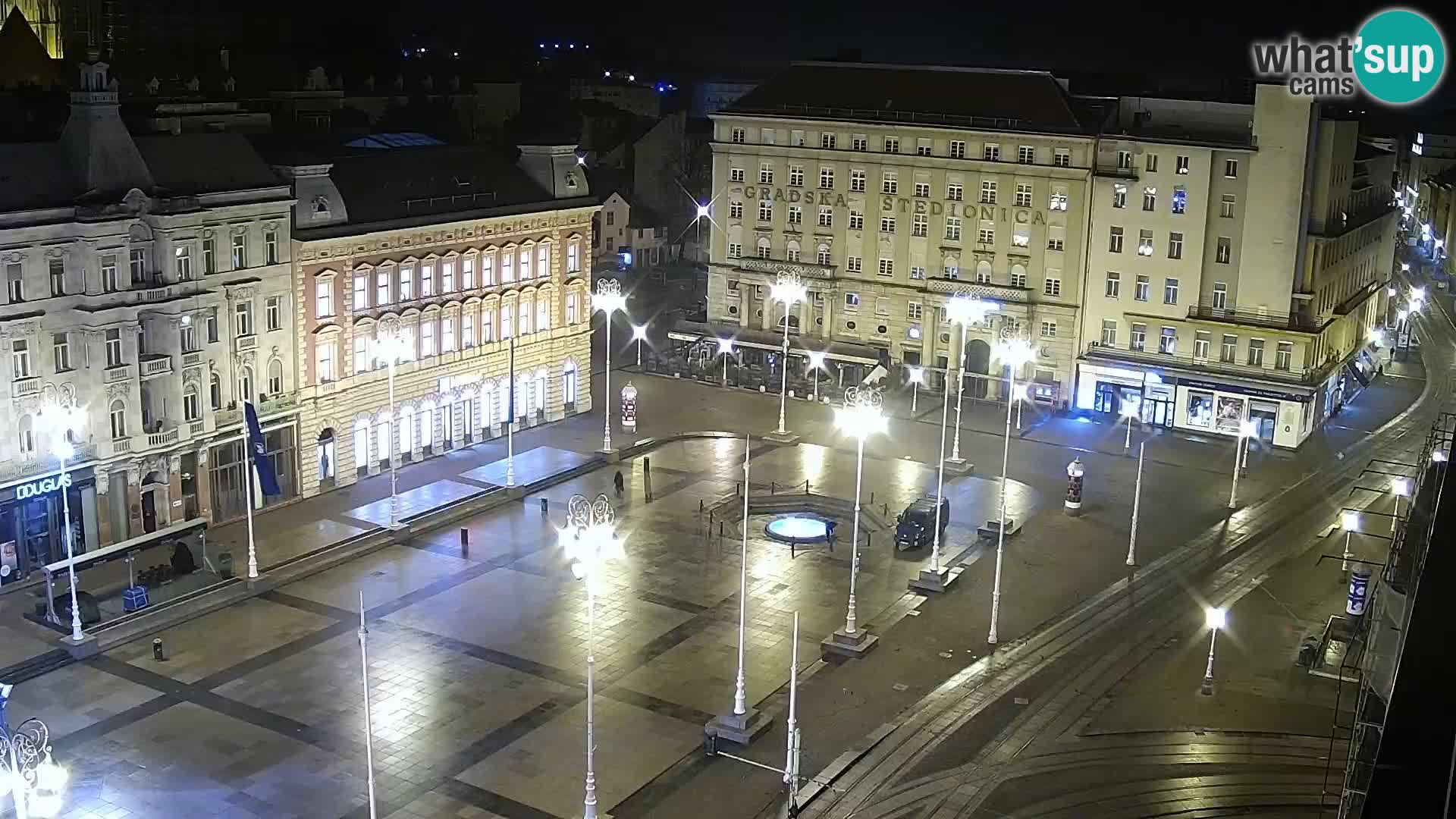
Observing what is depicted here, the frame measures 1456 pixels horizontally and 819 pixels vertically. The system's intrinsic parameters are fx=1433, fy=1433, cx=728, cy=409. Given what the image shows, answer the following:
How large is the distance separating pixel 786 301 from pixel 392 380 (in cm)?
2959

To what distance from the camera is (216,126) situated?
7556 centimetres

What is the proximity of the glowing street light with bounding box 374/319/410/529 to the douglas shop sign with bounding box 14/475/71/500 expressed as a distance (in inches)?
539

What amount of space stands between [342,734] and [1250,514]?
45.7 meters

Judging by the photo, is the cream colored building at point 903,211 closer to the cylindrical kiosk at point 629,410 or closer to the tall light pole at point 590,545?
the cylindrical kiosk at point 629,410

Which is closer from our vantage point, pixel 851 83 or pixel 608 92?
pixel 851 83

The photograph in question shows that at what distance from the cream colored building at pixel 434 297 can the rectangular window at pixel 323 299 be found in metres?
0.07

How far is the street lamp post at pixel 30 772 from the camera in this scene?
3002 cm

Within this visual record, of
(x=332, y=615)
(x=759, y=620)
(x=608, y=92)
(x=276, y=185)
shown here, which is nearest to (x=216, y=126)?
(x=276, y=185)

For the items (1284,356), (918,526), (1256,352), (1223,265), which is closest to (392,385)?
(918,526)

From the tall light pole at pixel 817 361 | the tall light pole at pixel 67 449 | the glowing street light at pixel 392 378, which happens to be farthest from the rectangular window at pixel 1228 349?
the tall light pole at pixel 67 449

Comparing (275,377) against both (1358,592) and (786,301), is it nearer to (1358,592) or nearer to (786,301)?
(786,301)

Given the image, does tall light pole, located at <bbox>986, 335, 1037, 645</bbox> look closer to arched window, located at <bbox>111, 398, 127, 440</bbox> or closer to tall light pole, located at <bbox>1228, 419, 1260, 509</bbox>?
tall light pole, located at <bbox>1228, 419, 1260, 509</bbox>

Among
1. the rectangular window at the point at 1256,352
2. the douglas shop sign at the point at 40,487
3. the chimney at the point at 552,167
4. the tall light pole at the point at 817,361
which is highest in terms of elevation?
the chimney at the point at 552,167

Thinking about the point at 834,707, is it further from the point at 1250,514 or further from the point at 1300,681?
the point at 1250,514
